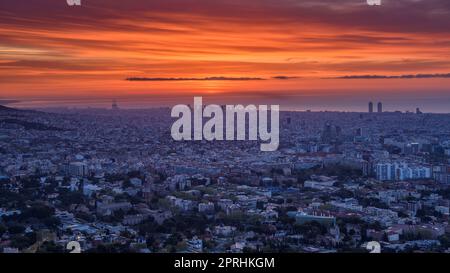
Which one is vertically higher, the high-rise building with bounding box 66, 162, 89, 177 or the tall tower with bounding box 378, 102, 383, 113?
the tall tower with bounding box 378, 102, 383, 113

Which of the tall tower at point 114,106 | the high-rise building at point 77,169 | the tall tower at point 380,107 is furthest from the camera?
the tall tower at point 380,107

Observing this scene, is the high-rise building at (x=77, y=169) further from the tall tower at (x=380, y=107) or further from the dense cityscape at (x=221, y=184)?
the tall tower at (x=380, y=107)

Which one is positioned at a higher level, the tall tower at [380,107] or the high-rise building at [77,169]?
the tall tower at [380,107]

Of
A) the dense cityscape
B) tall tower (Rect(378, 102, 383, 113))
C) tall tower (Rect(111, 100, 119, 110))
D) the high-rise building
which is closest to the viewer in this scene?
the dense cityscape

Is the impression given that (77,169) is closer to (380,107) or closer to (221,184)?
(221,184)

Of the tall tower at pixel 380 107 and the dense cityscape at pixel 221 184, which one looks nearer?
the dense cityscape at pixel 221 184

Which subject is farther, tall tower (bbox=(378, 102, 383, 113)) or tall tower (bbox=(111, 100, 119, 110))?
tall tower (bbox=(378, 102, 383, 113))

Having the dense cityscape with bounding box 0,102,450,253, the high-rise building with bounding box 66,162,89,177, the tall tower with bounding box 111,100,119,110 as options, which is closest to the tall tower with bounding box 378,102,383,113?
the dense cityscape with bounding box 0,102,450,253

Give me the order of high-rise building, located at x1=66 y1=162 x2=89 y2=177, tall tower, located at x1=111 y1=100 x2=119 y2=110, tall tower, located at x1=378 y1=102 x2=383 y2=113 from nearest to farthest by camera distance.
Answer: tall tower, located at x1=111 y1=100 x2=119 y2=110 < high-rise building, located at x1=66 y1=162 x2=89 y2=177 < tall tower, located at x1=378 y1=102 x2=383 y2=113

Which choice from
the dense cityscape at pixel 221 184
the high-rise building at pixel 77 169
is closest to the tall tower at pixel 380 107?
the dense cityscape at pixel 221 184

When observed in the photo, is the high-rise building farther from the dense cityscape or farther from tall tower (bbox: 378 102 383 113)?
tall tower (bbox: 378 102 383 113)

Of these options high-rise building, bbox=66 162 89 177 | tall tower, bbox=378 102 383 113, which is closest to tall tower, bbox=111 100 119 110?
high-rise building, bbox=66 162 89 177
